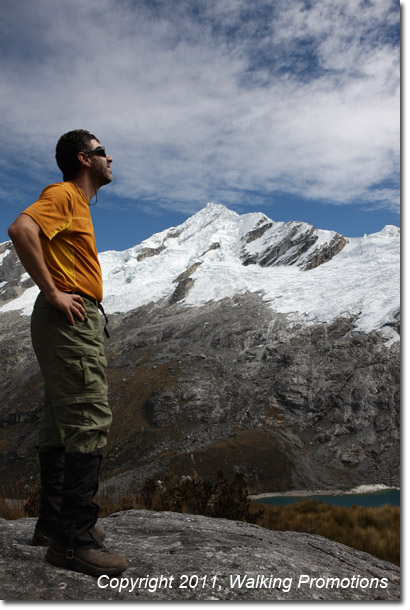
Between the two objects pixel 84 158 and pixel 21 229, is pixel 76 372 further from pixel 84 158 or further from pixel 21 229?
pixel 84 158

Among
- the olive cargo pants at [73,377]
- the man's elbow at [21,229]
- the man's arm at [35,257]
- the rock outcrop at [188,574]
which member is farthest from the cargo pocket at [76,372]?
the rock outcrop at [188,574]

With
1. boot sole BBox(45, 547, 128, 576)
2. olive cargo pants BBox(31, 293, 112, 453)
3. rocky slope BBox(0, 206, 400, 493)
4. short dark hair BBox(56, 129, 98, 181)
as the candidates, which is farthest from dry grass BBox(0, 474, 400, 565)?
rocky slope BBox(0, 206, 400, 493)

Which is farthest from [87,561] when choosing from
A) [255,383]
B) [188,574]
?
[255,383]

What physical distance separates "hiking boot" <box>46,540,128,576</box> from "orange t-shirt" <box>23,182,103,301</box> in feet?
6.07

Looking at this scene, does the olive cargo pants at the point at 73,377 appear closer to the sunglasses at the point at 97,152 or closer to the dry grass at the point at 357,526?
the sunglasses at the point at 97,152

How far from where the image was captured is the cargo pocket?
3.33 metres

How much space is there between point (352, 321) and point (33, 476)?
63280mm

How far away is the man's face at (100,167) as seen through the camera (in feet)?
12.5

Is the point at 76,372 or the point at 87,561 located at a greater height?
the point at 76,372

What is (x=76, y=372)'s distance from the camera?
333cm

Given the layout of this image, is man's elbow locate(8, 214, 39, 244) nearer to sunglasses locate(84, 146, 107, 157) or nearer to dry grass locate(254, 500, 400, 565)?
sunglasses locate(84, 146, 107, 157)

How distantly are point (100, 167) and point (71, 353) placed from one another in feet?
5.28

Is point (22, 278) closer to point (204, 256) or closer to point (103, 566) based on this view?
point (204, 256)

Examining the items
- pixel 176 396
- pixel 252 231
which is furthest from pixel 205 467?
pixel 252 231
